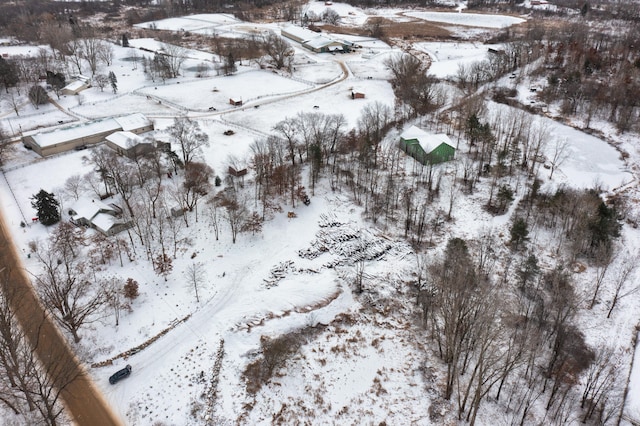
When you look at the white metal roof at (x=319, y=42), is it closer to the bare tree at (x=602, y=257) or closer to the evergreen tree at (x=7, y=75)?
the evergreen tree at (x=7, y=75)

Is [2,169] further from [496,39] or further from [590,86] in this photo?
[496,39]

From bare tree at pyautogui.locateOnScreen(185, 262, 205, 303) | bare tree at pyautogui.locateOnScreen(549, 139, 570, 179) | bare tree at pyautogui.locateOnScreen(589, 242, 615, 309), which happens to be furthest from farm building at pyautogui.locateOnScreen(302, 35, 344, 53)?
bare tree at pyautogui.locateOnScreen(589, 242, 615, 309)

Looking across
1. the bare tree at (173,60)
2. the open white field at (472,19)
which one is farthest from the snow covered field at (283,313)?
the open white field at (472,19)

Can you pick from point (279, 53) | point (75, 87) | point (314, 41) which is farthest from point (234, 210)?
point (314, 41)

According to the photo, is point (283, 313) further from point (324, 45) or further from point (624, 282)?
point (324, 45)

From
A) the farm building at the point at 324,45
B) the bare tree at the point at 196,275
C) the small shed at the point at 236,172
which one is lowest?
the bare tree at the point at 196,275

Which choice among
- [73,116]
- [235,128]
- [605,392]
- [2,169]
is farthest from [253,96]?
[605,392]

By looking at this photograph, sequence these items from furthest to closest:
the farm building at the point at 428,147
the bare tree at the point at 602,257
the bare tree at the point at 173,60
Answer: the bare tree at the point at 173,60
the farm building at the point at 428,147
the bare tree at the point at 602,257

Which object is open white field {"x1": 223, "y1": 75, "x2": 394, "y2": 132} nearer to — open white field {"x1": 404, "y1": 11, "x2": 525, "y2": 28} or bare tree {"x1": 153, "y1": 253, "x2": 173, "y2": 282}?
bare tree {"x1": 153, "y1": 253, "x2": 173, "y2": 282}

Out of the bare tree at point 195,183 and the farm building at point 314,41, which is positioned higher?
the farm building at point 314,41
